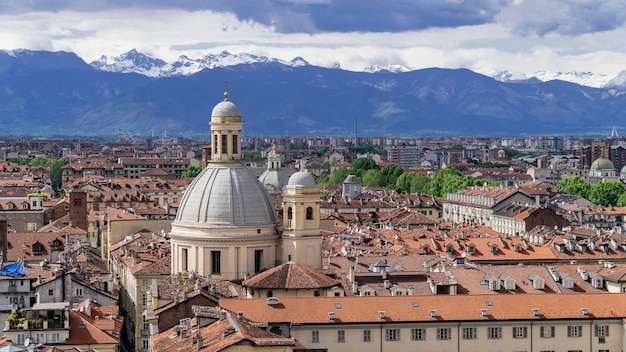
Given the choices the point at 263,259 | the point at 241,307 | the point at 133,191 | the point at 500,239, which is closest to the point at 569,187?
the point at 133,191

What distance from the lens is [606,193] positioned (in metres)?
175

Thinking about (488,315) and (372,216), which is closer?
(488,315)

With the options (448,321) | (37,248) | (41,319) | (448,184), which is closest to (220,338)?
(41,319)

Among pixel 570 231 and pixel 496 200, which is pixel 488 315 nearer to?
pixel 570 231

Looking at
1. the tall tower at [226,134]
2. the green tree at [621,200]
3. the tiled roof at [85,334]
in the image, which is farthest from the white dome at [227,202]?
the green tree at [621,200]

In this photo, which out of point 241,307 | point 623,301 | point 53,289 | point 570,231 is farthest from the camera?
point 570,231

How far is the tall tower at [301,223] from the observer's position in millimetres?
68688

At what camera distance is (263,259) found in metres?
69.1

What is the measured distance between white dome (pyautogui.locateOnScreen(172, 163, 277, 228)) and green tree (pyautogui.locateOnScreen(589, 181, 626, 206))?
361 feet

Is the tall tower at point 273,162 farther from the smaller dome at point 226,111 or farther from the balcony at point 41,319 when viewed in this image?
the balcony at point 41,319

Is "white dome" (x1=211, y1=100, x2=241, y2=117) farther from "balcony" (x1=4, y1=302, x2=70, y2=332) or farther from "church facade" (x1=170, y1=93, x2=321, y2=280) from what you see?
"balcony" (x1=4, y1=302, x2=70, y2=332)

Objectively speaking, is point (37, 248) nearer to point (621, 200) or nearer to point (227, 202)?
point (227, 202)

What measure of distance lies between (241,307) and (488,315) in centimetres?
1109

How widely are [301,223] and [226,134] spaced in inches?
308
